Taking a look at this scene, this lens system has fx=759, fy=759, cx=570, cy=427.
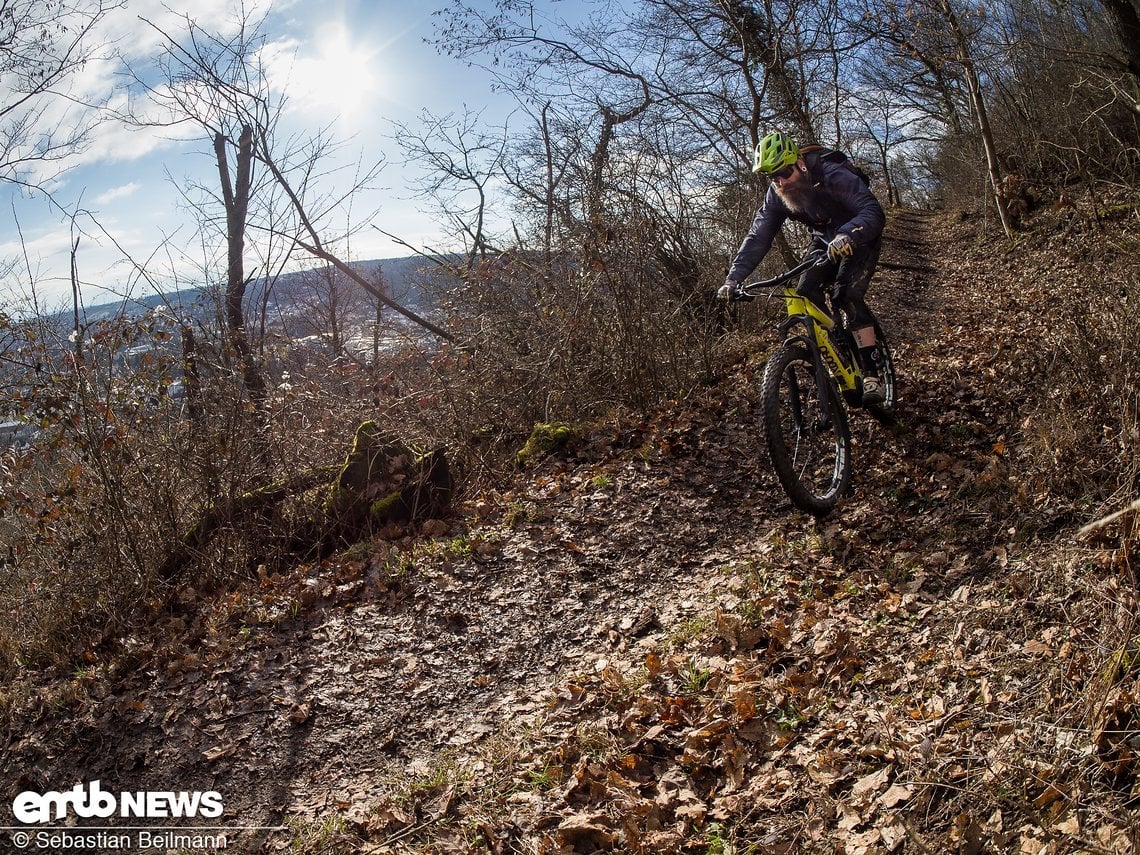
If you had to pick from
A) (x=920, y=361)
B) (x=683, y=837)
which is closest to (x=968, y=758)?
(x=683, y=837)

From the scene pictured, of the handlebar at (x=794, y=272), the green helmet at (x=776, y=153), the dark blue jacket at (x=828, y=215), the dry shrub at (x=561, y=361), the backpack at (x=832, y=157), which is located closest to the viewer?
the handlebar at (x=794, y=272)

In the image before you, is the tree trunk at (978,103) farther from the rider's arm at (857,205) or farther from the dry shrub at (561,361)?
the rider's arm at (857,205)

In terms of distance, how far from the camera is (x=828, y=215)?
239 inches

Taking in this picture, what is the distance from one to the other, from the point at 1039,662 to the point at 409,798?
292 centimetres

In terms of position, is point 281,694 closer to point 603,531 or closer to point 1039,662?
point 603,531

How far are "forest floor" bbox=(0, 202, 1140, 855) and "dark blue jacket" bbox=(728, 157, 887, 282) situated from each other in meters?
1.73

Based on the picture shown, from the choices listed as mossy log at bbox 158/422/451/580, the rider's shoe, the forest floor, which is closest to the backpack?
the rider's shoe

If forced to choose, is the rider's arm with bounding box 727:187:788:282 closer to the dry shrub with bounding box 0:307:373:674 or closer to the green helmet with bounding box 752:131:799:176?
the green helmet with bounding box 752:131:799:176

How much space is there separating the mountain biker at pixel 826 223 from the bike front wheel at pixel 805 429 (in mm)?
602

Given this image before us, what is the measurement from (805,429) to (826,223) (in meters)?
1.78

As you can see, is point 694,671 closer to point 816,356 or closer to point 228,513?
point 816,356

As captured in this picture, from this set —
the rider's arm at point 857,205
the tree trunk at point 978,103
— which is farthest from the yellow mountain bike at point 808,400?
the tree trunk at point 978,103

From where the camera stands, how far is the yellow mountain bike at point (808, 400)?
5.27m

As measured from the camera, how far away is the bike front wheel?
521 cm
